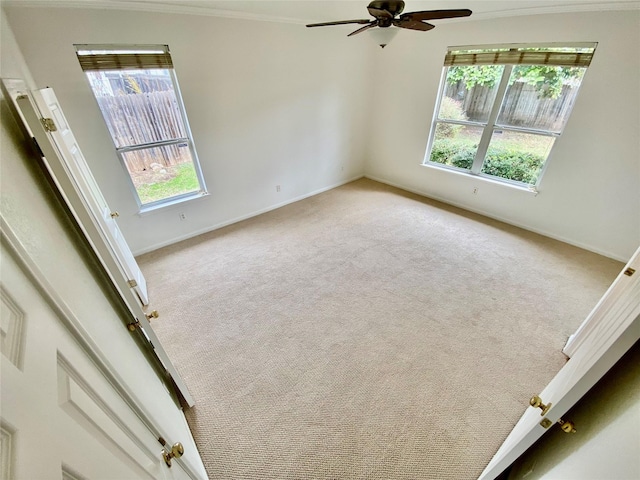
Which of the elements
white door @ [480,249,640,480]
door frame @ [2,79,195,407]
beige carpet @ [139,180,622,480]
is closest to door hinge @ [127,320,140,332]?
door frame @ [2,79,195,407]

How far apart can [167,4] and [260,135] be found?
59.4 inches

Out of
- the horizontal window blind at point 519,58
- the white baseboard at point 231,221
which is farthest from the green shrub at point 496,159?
the white baseboard at point 231,221

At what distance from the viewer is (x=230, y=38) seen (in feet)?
9.58

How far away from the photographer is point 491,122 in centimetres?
361

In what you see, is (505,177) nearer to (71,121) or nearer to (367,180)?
(367,180)

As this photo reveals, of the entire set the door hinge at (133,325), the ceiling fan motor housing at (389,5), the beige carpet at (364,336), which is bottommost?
the beige carpet at (364,336)

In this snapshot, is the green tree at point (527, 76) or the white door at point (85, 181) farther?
the green tree at point (527, 76)

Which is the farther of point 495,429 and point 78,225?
point 495,429

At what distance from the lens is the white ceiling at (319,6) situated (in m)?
2.34

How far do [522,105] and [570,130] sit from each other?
0.62 metres

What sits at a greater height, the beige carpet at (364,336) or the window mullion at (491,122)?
the window mullion at (491,122)

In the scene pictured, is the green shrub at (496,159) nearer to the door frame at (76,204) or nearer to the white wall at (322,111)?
A: the white wall at (322,111)

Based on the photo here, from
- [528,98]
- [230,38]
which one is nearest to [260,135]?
[230,38]

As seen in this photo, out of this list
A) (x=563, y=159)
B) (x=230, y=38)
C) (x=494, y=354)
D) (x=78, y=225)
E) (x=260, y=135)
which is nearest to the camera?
(x=78, y=225)
